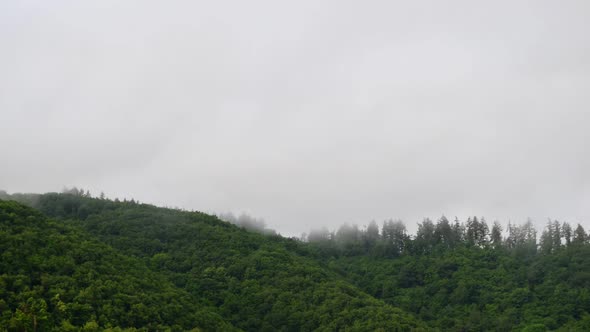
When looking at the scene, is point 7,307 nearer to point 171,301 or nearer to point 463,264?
point 171,301

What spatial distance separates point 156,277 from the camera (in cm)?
11131

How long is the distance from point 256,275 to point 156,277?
88.3 feet

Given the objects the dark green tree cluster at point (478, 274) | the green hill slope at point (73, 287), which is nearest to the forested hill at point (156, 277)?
the green hill slope at point (73, 287)

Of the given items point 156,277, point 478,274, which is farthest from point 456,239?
point 156,277

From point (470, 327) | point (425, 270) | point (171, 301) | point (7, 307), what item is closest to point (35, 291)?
point (7, 307)

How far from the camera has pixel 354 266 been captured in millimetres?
181500

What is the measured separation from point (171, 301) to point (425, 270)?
286 feet

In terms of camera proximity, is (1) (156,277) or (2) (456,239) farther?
(2) (456,239)

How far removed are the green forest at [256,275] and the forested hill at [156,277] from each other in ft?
0.86

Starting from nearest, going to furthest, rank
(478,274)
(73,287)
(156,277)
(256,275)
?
(73,287)
(156,277)
(256,275)
(478,274)

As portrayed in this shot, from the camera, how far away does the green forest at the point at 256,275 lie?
8725 centimetres

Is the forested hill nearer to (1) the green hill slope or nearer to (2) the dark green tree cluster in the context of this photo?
(1) the green hill slope

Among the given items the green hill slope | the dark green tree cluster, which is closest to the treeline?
the dark green tree cluster

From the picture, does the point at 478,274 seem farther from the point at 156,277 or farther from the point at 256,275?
the point at 156,277
